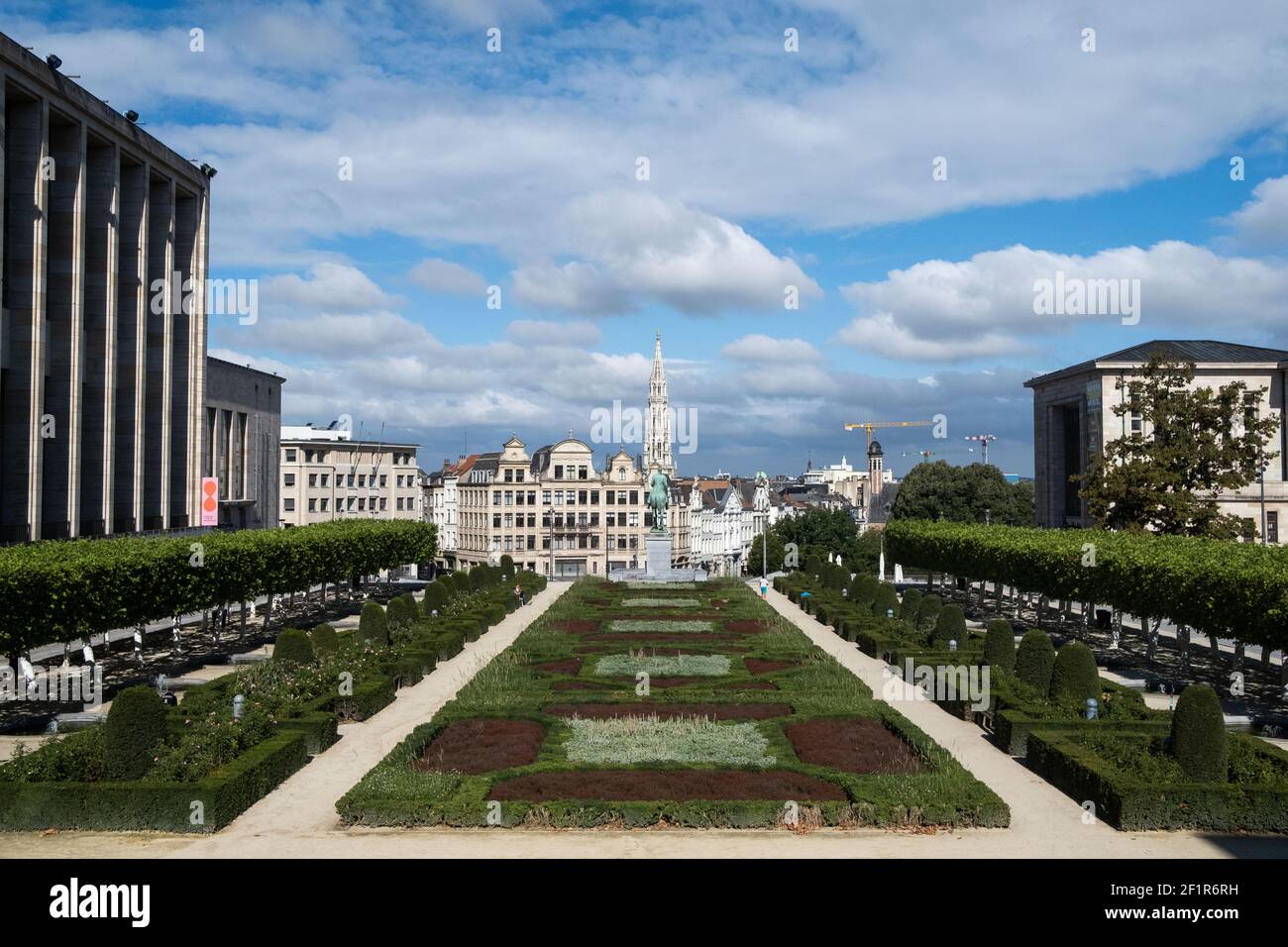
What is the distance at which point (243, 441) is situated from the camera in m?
85.4

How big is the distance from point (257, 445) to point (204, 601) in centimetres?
4828

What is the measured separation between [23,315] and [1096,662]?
4720 centimetres

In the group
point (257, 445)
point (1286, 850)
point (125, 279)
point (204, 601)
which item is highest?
point (125, 279)

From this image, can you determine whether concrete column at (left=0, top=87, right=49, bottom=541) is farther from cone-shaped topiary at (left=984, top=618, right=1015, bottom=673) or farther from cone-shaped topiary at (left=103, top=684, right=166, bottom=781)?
cone-shaped topiary at (left=984, top=618, right=1015, bottom=673)

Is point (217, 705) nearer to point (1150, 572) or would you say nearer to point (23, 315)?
point (23, 315)

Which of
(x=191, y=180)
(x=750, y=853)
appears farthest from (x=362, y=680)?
(x=191, y=180)

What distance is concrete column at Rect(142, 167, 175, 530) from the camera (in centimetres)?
6575

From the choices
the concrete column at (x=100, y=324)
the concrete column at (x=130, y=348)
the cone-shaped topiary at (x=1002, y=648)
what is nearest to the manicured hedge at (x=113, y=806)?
the cone-shaped topiary at (x=1002, y=648)

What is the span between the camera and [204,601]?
4162 cm

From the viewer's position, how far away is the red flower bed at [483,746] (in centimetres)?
2517

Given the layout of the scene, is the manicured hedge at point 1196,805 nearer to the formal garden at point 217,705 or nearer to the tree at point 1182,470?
the formal garden at point 217,705

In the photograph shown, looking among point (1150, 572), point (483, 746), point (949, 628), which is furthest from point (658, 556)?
point (483, 746)

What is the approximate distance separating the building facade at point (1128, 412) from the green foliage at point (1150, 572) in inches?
1189

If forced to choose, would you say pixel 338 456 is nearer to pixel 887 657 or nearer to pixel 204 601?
pixel 204 601
